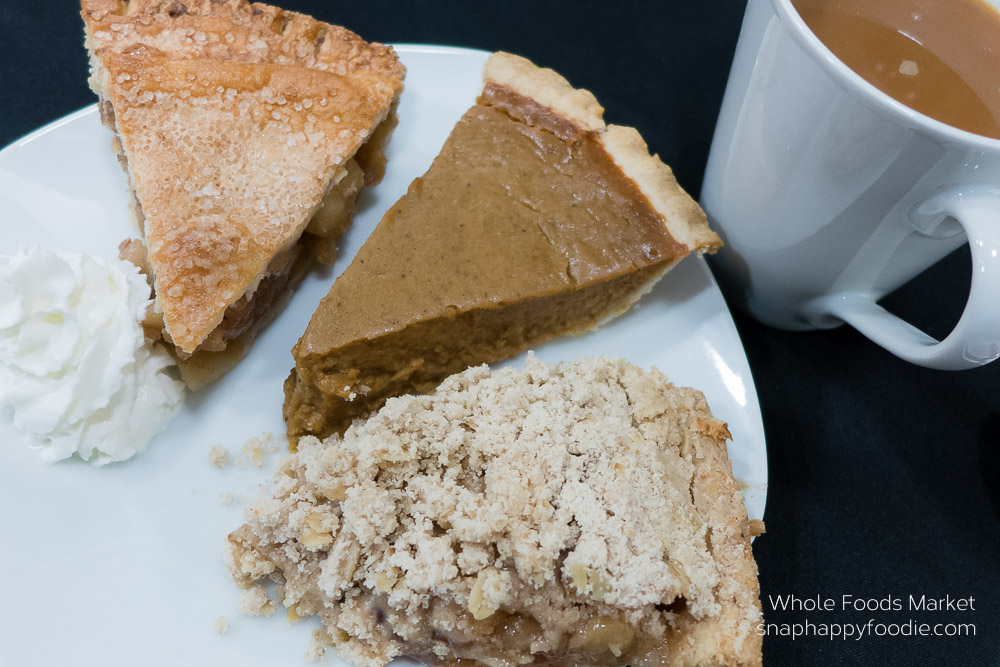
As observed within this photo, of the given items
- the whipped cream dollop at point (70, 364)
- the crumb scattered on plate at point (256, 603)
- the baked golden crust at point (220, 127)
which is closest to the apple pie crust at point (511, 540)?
the crumb scattered on plate at point (256, 603)

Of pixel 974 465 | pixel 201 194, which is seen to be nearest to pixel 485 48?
pixel 201 194

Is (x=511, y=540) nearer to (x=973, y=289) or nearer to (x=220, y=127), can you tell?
(x=973, y=289)

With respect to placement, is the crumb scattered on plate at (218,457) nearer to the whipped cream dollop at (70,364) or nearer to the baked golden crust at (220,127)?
the whipped cream dollop at (70,364)

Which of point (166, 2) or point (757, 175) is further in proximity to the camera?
point (166, 2)

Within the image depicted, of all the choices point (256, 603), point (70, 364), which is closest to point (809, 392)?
point (256, 603)

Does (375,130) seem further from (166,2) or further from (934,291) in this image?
(934,291)

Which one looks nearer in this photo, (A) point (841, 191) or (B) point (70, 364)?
(A) point (841, 191)
